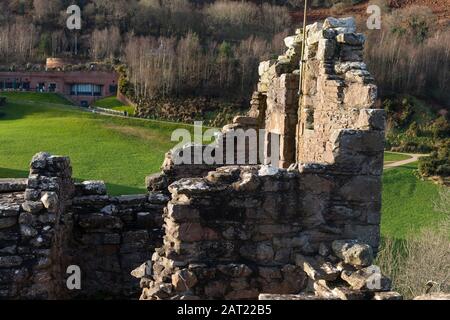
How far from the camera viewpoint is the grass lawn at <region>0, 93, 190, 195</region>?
39.6m

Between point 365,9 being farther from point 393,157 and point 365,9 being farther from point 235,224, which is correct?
point 235,224

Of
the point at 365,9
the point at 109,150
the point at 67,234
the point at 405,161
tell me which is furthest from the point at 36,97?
the point at 67,234

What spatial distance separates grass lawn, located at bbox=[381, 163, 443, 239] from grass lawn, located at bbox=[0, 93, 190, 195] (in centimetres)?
1535

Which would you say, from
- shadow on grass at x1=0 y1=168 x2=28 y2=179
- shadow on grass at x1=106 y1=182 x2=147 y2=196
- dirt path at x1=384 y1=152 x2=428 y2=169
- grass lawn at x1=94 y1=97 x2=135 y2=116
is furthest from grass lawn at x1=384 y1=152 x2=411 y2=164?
grass lawn at x1=94 y1=97 x2=135 y2=116

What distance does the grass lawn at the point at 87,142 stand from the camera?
39.6 metres

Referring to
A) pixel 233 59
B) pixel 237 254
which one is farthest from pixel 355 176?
pixel 233 59

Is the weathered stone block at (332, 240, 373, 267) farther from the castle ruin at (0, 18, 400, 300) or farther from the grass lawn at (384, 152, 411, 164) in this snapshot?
the grass lawn at (384, 152, 411, 164)

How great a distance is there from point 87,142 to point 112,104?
750 inches

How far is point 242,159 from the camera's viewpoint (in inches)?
566

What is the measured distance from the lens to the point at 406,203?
113ft

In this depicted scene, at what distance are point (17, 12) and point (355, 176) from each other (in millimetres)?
98919

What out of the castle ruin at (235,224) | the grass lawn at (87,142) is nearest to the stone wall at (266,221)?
the castle ruin at (235,224)

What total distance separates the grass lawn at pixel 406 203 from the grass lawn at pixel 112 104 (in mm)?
33232

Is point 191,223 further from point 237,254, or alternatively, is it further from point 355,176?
point 355,176
